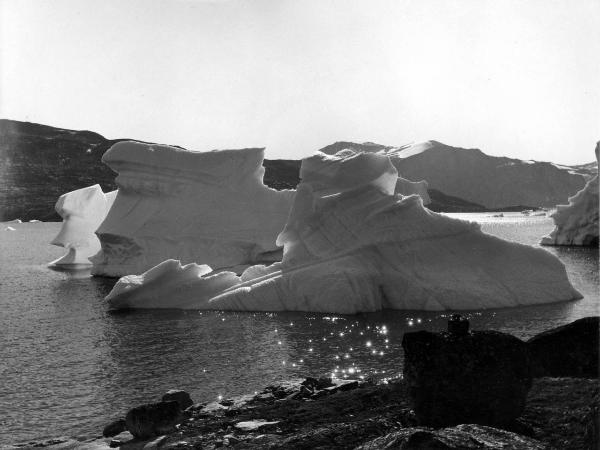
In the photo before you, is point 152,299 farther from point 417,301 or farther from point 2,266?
point 2,266

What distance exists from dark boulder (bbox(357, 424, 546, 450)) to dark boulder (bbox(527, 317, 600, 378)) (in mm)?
4439

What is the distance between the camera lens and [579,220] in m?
43.3

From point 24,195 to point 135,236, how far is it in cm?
8626

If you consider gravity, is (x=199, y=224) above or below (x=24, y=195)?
below

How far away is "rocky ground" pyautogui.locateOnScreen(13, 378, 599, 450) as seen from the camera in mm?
4695

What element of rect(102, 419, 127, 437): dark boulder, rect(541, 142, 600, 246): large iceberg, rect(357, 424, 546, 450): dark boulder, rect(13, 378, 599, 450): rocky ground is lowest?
rect(102, 419, 127, 437): dark boulder

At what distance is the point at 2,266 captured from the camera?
38688 millimetres

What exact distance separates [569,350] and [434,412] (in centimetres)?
388

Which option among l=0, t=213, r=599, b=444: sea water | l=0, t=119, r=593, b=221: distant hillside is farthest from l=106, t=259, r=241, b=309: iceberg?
l=0, t=119, r=593, b=221: distant hillside

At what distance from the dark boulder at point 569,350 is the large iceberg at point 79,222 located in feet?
112

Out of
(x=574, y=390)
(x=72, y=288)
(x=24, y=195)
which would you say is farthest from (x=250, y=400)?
(x=24, y=195)

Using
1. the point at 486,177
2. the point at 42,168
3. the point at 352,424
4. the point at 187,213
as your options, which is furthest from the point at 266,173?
the point at 352,424

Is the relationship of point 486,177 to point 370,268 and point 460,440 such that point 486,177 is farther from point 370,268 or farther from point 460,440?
point 460,440

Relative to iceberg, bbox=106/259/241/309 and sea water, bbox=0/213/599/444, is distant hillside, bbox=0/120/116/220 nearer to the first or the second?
iceberg, bbox=106/259/241/309
